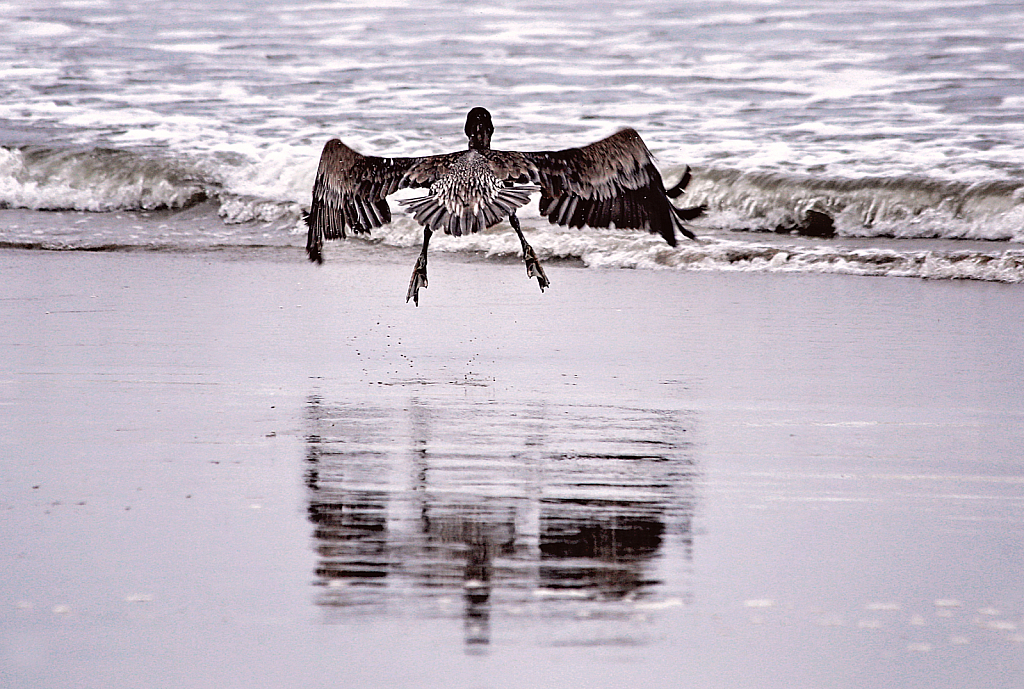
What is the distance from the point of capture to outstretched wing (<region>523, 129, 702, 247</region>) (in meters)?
7.45

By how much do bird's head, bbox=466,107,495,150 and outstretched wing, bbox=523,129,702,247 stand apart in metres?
0.24

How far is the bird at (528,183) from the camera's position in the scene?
721 cm

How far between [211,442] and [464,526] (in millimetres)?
1473

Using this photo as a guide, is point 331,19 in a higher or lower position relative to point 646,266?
higher

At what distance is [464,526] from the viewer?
13.2 feet

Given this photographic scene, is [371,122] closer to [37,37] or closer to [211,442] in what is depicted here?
[37,37]

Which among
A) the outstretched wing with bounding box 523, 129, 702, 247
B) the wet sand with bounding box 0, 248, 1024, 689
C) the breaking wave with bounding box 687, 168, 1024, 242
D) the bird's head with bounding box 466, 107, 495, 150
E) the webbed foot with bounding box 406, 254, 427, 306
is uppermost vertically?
the breaking wave with bounding box 687, 168, 1024, 242

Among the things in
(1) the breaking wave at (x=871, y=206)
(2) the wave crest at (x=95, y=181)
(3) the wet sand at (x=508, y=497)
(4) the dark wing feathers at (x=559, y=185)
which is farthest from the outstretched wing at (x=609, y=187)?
(2) the wave crest at (x=95, y=181)

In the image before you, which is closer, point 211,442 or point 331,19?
point 211,442

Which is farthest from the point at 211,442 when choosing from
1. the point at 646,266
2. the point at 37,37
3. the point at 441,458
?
the point at 37,37

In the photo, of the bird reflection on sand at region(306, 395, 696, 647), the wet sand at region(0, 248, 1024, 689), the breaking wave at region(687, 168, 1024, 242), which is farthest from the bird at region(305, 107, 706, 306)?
the breaking wave at region(687, 168, 1024, 242)

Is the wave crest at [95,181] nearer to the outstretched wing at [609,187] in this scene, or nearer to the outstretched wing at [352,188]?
the outstretched wing at [352,188]

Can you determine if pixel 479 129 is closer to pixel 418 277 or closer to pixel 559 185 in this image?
pixel 559 185

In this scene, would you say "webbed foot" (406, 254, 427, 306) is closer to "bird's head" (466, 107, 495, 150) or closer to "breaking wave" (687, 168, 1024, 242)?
"bird's head" (466, 107, 495, 150)
